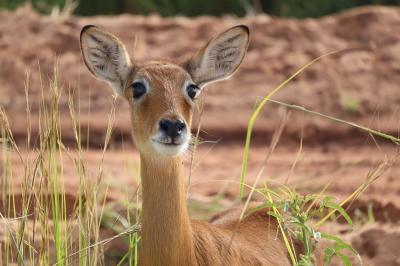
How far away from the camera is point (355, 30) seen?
12586 mm

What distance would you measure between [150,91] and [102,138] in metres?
5.91

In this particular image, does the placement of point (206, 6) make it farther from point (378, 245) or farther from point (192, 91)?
point (192, 91)

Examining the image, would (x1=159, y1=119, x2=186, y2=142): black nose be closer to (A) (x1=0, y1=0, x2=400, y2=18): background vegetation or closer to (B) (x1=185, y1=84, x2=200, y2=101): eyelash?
(B) (x1=185, y1=84, x2=200, y2=101): eyelash

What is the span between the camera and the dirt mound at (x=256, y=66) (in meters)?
11.5

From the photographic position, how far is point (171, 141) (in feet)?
17.0

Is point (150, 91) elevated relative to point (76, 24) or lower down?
elevated

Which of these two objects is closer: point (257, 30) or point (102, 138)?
point (102, 138)

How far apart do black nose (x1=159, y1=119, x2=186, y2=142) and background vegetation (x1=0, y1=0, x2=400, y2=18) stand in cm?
996

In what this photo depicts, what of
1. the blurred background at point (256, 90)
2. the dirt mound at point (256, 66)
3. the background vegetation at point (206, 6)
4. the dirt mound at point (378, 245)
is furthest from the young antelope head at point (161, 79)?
the background vegetation at point (206, 6)

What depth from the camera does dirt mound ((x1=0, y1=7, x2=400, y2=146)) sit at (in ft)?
37.8

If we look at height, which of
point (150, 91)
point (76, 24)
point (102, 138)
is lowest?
point (102, 138)

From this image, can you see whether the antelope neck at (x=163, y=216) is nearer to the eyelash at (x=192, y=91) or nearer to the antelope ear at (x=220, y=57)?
the eyelash at (x=192, y=91)

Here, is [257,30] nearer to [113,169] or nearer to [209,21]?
[209,21]

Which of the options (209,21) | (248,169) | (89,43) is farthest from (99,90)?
(89,43)
